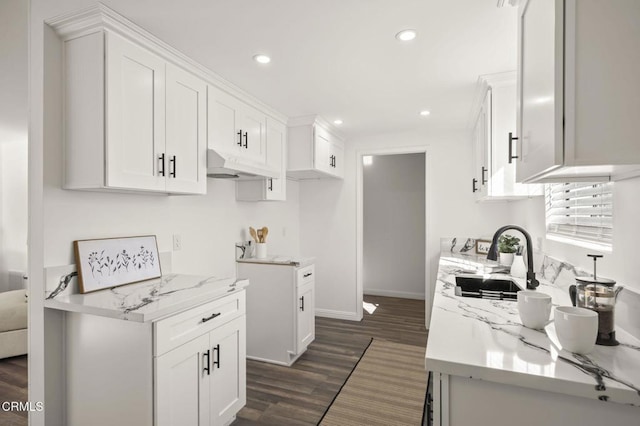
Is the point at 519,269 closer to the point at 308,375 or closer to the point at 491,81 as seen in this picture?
the point at 491,81

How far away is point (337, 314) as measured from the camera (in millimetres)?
4309

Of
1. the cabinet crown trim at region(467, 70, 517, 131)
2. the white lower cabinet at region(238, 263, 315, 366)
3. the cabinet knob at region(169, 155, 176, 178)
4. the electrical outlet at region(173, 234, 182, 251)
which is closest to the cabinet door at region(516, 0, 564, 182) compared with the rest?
the cabinet crown trim at region(467, 70, 517, 131)

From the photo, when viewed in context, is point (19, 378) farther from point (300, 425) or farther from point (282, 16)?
point (282, 16)

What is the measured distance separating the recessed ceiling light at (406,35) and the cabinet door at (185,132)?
136 cm

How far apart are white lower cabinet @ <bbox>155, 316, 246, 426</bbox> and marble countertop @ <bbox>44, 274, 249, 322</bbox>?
0.70 ft

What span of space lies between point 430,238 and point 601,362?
3.12 meters

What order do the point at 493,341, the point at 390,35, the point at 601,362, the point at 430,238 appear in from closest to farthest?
the point at 601,362 < the point at 493,341 < the point at 390,35 < the point at 430,238

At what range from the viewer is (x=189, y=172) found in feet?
7.10

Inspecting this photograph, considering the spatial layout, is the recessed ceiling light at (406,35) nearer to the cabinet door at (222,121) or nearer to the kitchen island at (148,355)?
the cabinet door at (222,121)

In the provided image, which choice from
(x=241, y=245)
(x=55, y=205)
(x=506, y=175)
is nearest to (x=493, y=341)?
(x=506, y=175)

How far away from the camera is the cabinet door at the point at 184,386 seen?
1522 mm

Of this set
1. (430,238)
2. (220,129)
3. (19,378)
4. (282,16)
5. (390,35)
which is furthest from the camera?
(430,238)

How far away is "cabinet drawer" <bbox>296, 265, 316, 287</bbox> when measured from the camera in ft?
9.90

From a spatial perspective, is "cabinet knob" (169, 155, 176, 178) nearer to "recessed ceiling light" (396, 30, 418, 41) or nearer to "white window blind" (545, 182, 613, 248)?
"recessed ceiling light" (396, 30, 418, 41)
